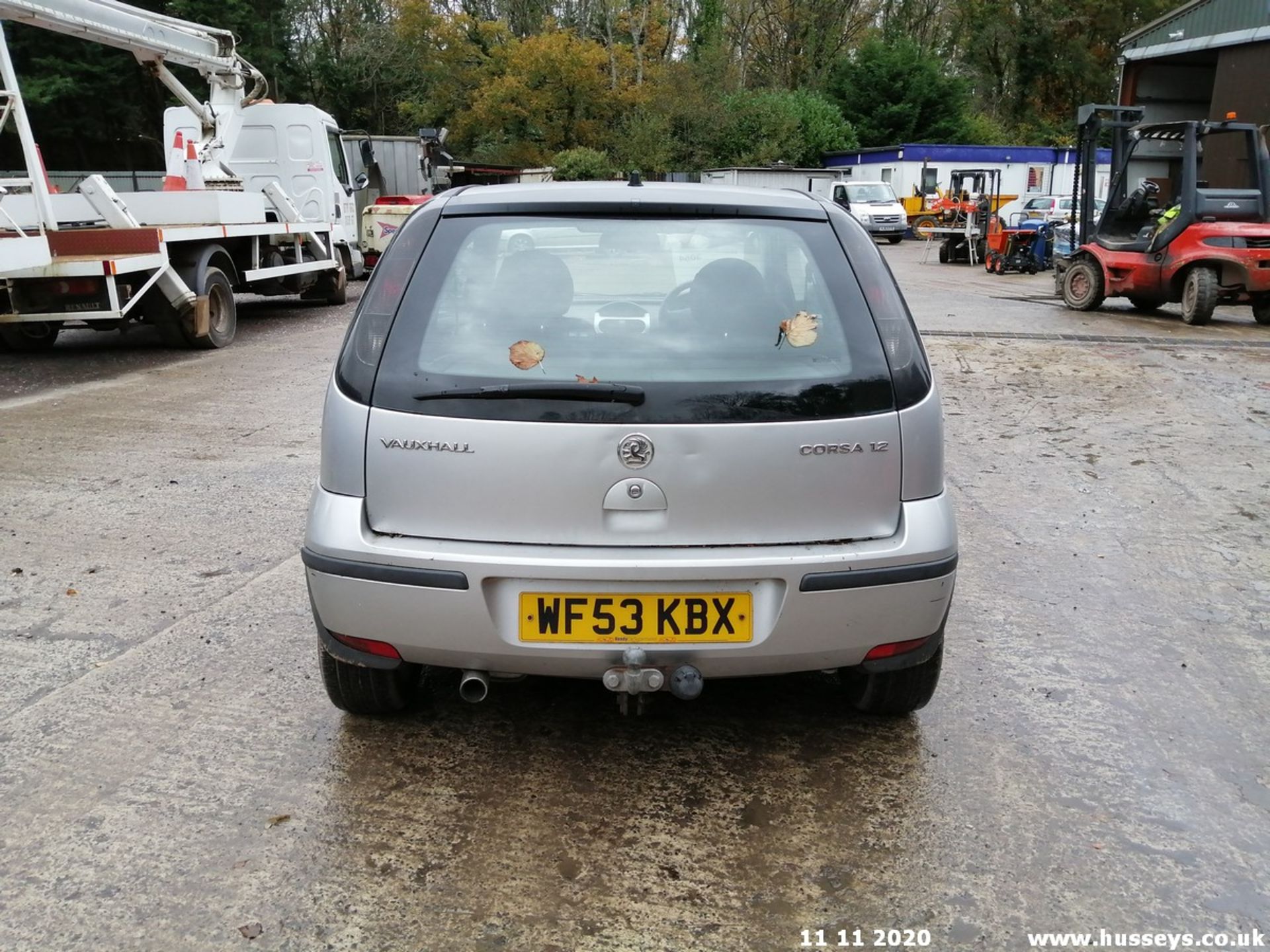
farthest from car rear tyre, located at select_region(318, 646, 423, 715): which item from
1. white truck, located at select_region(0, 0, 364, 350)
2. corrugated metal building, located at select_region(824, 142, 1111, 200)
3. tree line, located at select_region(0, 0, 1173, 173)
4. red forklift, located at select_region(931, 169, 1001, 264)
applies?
corrugated metal building, located at select_region(824, 142, 1111, 200)

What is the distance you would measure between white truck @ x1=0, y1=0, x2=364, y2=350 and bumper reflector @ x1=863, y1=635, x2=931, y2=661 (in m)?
8.30

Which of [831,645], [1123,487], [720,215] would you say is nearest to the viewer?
[831,645]

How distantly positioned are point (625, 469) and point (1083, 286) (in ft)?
45.7

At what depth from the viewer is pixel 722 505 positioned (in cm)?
271

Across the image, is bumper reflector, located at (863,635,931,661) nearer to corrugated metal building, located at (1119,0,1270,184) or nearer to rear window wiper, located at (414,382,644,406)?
rear window wiper, located at (414,382,644,406)

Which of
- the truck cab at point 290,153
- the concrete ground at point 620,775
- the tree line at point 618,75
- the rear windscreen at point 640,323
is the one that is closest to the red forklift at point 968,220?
the truck cab at point 290,153

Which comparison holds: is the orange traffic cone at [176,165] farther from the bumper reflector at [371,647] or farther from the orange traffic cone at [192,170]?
the bumper reflector at [371,647]

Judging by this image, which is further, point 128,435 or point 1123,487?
point 128,435

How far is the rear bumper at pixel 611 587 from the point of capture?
2688 millimetres

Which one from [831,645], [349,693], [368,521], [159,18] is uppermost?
[159,18]

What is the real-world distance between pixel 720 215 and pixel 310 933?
2.04 meters

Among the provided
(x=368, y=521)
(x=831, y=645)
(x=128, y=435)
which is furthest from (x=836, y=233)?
(x=128, y=435)

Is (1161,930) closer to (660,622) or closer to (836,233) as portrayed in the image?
(660,622)

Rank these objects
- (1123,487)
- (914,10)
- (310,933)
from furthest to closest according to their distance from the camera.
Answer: (914,10) → (1123,487) → (310,933)
